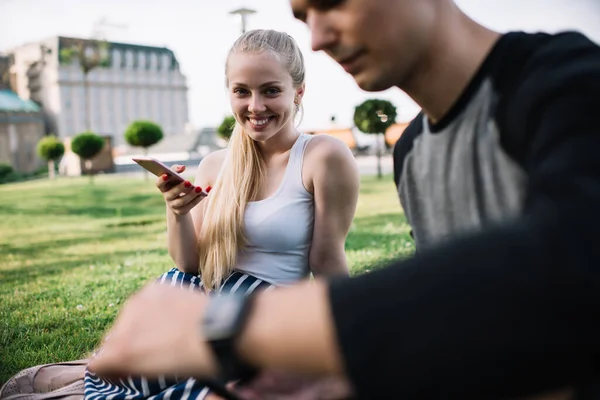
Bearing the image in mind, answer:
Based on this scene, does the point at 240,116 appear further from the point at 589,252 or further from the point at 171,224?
the point at 589,252

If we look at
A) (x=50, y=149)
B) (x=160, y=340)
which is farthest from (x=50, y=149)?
(x=160, y=340)

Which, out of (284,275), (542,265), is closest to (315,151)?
(284,275)

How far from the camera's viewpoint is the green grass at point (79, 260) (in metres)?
4.16

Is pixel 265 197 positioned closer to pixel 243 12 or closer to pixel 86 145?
pixel 243 12

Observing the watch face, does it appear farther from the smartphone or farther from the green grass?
the smartphone

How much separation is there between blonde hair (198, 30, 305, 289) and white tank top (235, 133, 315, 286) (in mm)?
54

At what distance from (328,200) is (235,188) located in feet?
1.38

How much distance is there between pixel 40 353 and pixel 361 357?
3.63 metres

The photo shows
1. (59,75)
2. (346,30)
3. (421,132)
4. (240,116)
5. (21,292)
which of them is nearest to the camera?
(346,30)

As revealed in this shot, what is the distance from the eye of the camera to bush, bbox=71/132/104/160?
2759cm

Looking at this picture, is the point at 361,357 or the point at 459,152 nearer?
the point at 361,357

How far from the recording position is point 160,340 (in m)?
0.76

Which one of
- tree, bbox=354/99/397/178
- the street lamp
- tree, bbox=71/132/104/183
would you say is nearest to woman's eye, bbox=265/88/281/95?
the street lamp

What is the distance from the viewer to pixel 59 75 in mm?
62531
